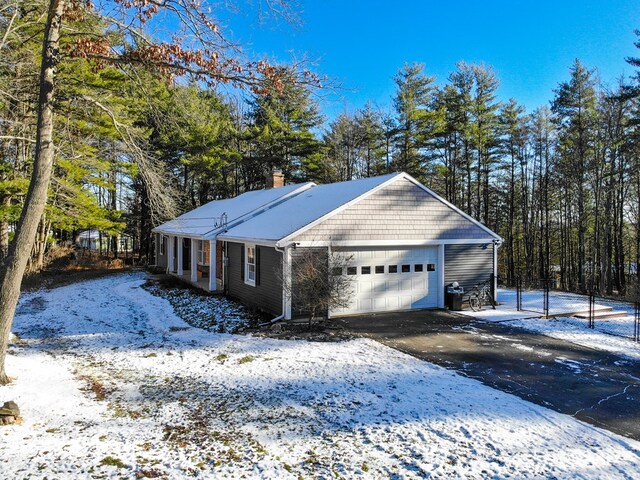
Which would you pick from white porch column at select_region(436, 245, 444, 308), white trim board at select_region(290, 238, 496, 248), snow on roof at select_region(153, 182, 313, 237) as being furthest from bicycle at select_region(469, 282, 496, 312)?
snow on roof at select_region(153, 182, 313, 237)

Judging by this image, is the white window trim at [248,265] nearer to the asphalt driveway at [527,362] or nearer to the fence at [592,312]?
the asphalt driveway at [527,362]

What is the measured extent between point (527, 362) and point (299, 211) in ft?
26.1

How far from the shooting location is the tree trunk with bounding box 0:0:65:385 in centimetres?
594

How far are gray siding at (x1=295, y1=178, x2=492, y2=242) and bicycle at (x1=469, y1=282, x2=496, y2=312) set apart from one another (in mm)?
1640

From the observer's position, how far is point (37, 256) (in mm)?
20844

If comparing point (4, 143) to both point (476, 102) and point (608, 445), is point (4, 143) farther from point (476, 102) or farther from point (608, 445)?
point (476, 102)

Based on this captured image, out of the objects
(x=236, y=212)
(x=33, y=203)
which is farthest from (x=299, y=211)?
(x=33, y=203)

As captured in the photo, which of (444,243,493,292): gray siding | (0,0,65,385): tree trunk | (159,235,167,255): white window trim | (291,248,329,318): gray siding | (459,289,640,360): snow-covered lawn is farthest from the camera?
(159,235,167,255): white window trim

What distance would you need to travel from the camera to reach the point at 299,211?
1354 centimetres

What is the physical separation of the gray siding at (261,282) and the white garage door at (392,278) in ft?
5.85

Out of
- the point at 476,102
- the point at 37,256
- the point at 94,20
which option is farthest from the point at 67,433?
the point at 476,102

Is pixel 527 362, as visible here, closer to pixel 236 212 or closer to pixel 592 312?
pixel 592 312

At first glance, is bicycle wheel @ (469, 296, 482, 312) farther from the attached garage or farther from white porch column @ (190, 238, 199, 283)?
white porch column @ (190, 238, 199, 283)

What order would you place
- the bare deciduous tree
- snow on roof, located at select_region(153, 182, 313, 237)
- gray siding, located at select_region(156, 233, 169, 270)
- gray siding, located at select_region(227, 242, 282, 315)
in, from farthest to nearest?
gray siding, located at select_region(156, 233, 169, 270)
snow on roof, located at select_region(153, 182, 313, 237)
gray siding, located at select_region(227, 242, 282, 315)
the bare deciduous tree
